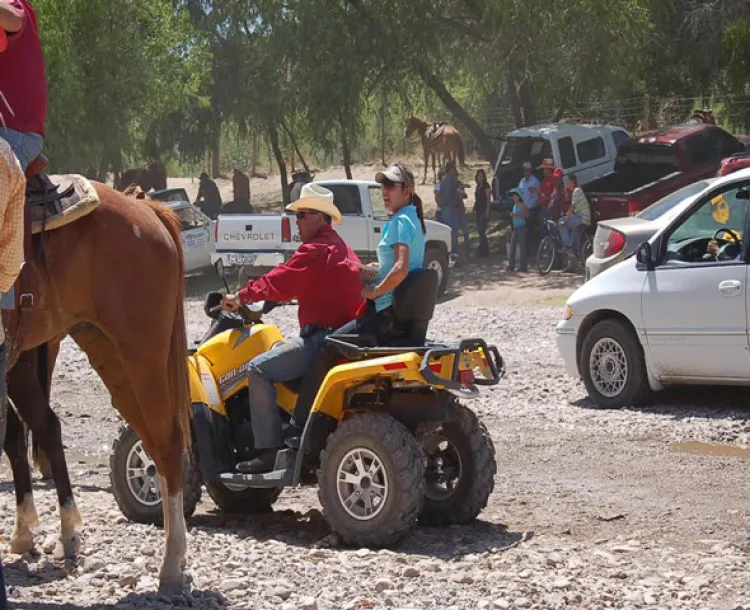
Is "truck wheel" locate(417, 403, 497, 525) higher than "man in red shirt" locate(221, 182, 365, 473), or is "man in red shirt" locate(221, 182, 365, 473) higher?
"man in red shirt" locate(221, 182, 365, 473)

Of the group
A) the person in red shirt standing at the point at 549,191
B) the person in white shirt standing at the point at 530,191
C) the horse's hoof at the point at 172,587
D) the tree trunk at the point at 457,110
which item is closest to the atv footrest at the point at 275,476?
the horse's hoof at the point at 172,587

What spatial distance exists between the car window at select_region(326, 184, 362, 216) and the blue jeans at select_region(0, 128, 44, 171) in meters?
17.6

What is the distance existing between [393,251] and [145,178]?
94.9 ft

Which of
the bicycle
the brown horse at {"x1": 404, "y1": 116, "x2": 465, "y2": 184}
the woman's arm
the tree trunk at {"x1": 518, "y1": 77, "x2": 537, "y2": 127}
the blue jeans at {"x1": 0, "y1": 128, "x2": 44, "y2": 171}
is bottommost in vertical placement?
the bicycle

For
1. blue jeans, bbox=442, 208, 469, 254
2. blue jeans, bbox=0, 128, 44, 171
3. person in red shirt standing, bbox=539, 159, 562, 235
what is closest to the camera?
blue jeans, bbox=0, 128, 44, 171

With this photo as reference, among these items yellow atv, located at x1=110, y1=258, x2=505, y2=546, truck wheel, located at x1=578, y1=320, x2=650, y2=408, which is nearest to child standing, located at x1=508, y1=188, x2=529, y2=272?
truck wheel, located at x1=578, y1=320, x2=650, y2=408

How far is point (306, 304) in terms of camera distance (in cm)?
786

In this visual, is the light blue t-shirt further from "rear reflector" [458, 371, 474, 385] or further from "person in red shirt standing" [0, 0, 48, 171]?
"person in red shirt standing" [0, 0, 48, 171]

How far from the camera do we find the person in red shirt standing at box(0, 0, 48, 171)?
6316 millimetres

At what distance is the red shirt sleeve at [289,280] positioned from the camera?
24.8ft

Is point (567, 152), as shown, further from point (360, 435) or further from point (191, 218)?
point (360, 435)

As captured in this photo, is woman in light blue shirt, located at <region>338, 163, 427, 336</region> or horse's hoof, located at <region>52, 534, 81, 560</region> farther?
woman in light blue shirt, located at <region>338, 163, 427, 336</region>

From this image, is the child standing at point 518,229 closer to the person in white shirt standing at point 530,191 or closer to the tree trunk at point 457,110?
the person in white shirt standing at point 530,191

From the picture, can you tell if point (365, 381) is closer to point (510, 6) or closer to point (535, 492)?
point (535, 492)
